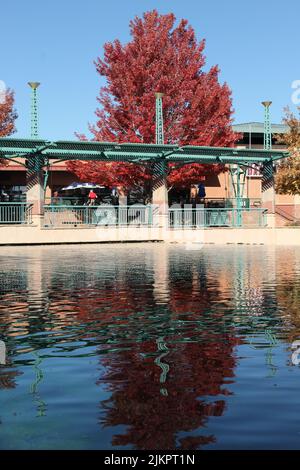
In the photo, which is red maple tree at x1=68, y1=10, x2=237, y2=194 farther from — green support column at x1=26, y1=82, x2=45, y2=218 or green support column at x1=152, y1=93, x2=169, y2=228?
green support column at x1=26, y1=82, x2=45, y2=218

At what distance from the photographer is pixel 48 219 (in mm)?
35812

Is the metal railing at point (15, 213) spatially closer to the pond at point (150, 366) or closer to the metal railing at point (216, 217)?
the metal railing at point (216, 217)

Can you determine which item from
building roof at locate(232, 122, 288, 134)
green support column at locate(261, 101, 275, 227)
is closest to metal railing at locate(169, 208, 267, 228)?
green support column at locate(261, 101, 275, 227)

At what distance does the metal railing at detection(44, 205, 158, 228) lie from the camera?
3594 centimetres

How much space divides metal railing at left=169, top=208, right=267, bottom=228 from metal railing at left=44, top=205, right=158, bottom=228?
1288mm

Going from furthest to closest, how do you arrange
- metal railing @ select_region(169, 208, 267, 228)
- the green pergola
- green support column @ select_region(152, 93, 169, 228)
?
metal railing @ select_region(169, 208, 267, 228), green support column @ select_region(152, 93, 169, 228), the green pergola

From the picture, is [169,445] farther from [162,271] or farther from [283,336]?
[162,271]

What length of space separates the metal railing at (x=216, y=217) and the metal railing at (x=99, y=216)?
1.29 meters

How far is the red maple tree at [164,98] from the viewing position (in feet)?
144

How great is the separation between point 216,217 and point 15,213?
36.7 ft

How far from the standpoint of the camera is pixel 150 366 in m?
7.07

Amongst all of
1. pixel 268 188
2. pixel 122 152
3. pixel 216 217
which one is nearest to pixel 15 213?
pixel 122 152

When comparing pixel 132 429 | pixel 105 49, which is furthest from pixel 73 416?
pixel 105 49

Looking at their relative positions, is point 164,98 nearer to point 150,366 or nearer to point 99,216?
point 99,216
